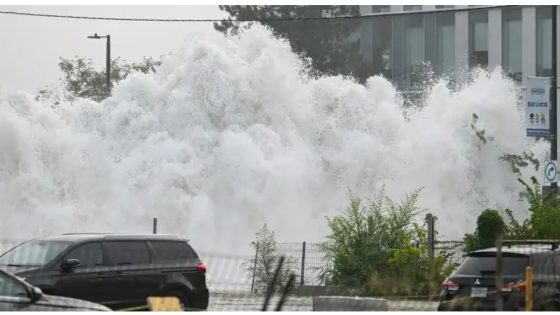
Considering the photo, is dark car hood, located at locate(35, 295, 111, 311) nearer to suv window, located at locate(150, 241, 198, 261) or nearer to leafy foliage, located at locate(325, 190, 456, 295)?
suv window, located at locate(150, 241, 198, 261)

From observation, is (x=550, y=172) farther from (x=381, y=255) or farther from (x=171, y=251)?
(x=171, y=251)

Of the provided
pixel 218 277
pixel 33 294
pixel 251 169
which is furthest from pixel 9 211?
pixel 33 294

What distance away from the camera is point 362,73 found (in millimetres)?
67375

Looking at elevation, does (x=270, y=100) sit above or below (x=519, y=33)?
below

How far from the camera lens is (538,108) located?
27469 mm

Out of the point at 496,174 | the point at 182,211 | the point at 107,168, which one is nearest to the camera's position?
the point at 182,211

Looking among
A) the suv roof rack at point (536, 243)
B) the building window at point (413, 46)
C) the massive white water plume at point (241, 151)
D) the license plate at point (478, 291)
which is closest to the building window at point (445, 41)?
the building window at point (413, 46)

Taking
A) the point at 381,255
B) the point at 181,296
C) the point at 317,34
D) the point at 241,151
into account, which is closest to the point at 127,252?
the point at 181,296

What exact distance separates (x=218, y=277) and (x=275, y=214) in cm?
1392

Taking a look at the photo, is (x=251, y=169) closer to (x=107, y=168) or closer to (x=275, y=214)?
(x=275, y=214)

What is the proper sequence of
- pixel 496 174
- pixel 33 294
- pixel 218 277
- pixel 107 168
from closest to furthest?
1. pixel 33 294
2. pixel 218 277
3. pixel 107 168
4. pixel 496 174

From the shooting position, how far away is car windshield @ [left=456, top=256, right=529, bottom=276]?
1509cm

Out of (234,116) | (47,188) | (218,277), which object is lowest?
(218,277)

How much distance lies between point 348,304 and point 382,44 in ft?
187
